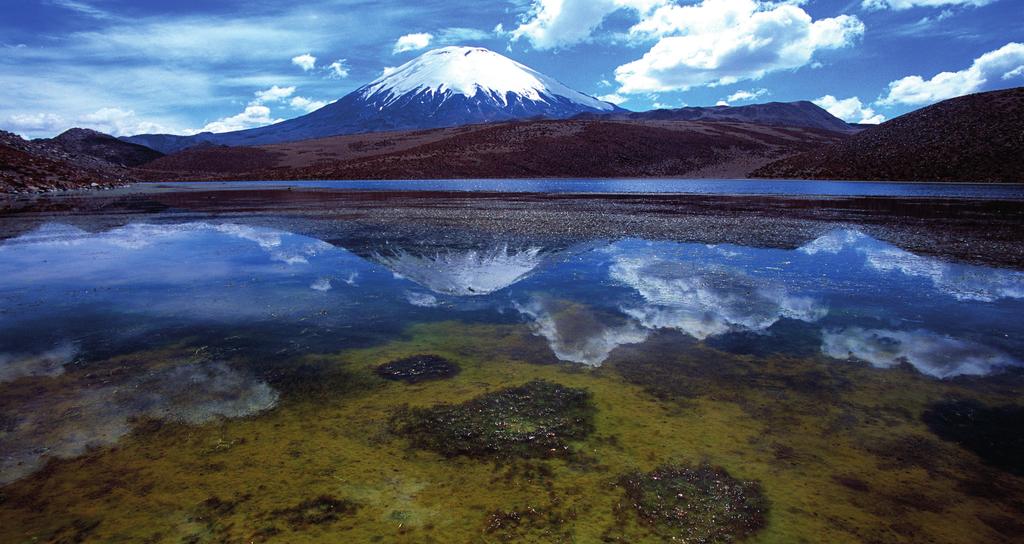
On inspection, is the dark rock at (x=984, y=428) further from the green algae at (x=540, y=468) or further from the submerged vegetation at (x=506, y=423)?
the submerged vegetation at (x=506, y=423)

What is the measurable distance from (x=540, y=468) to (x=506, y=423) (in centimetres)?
99

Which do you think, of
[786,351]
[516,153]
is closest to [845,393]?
[786,351]

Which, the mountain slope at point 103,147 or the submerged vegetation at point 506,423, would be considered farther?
the mountain slope at point 103,147

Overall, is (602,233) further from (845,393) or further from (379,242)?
(845,393)

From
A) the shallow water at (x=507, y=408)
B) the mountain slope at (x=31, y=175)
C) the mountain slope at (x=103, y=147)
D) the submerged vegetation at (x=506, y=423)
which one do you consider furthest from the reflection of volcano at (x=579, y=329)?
the mountain slope at (x=103, y=147)

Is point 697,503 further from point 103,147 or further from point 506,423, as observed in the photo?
point 103,147

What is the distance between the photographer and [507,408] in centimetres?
638

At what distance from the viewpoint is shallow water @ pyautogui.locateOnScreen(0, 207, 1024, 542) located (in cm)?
446

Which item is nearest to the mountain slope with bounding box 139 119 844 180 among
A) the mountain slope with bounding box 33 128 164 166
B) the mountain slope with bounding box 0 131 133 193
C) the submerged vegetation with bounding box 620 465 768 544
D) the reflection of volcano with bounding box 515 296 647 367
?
the mountain slope with bounding box 33 128 164 166

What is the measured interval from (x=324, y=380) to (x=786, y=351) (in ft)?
21.8

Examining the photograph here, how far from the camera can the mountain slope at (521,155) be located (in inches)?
4139

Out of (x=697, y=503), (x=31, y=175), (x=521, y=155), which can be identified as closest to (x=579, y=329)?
(x=697, y=503)

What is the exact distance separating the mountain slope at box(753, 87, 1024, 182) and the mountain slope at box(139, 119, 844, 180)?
2098 centimetres

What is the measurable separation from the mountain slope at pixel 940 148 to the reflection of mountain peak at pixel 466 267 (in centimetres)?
7232
